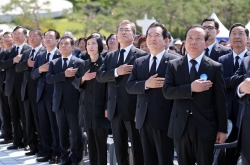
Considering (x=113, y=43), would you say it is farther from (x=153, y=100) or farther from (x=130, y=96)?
(x=153, y=100)

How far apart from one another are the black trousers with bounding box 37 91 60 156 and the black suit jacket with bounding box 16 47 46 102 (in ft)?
1.49

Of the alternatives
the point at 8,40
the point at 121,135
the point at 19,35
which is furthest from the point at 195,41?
the point at 8,40

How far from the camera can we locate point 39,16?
31969mm

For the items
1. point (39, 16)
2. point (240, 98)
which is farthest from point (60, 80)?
point (39, 16)

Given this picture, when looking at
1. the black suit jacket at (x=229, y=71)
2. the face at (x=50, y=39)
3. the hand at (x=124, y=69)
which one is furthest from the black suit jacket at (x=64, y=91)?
the black suit jacket at (x=229, y=71)

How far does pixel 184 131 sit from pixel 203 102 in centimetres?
Answer: 36

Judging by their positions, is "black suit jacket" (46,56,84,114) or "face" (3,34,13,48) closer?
"black suit jacket" (46,56,84,114)

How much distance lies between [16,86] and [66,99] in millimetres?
2316

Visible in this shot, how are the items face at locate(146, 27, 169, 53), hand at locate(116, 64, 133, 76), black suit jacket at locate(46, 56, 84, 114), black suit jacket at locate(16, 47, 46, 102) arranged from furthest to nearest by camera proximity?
black suit jacket at locate(16, 47, 46, 102), black suit jacket at locate(46, 56, 84, 114), hand at locate(116, 64, 133, 76), face at locate(146, 27, 169, 53)

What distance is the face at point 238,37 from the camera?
6.91 meters

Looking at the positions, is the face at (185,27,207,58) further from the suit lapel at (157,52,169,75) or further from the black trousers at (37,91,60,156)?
the black trousers at (37,91,60,156)

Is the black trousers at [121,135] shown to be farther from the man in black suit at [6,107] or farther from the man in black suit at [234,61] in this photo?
the man in black suit at [6,107]

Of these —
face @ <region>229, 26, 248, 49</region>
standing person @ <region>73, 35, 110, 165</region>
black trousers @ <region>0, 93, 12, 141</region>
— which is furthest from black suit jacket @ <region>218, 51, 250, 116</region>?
black trousers @ <region>0, 93, 12, 141</region>

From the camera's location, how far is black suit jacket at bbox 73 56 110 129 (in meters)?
7.59
